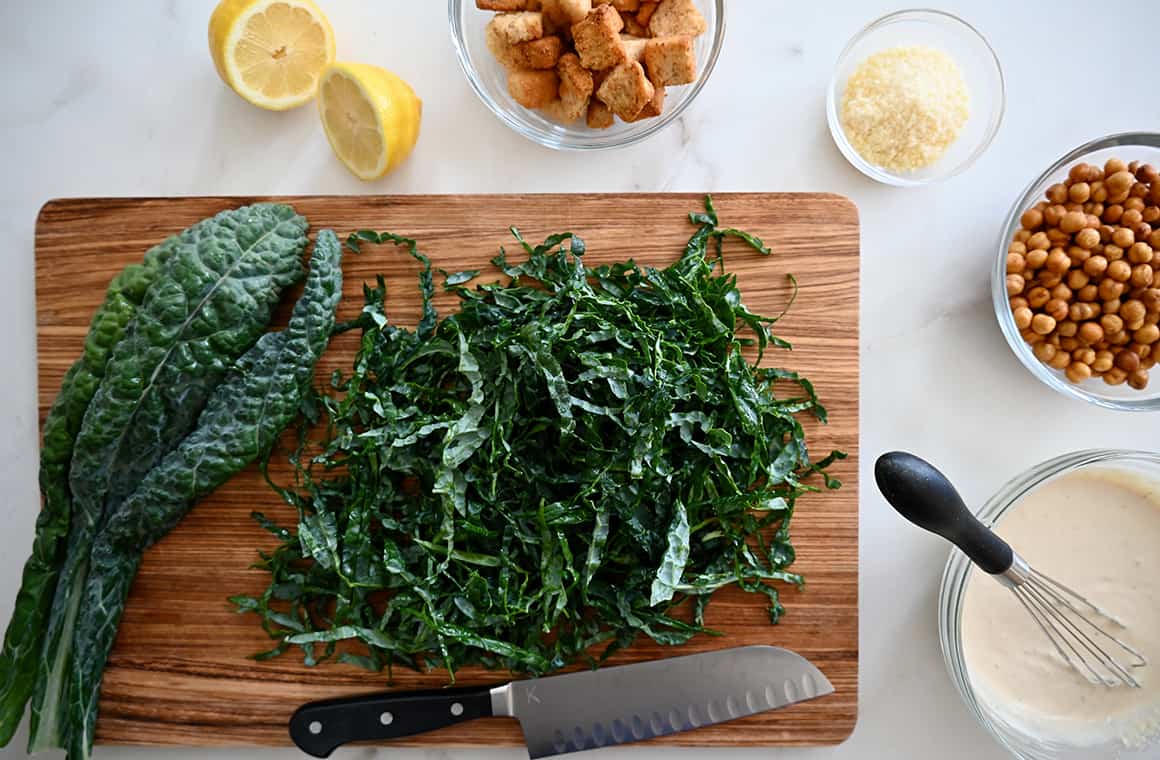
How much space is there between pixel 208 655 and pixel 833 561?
1282 mm

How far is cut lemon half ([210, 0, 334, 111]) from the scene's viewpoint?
171 cm

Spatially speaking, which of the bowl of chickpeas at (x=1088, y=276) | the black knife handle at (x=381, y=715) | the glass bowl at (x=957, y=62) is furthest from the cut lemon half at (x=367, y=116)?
the bowl of chickpeas at (x=1088, y=276)

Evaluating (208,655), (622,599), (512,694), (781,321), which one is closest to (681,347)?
(781,321)

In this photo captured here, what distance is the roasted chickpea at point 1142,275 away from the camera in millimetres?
1684

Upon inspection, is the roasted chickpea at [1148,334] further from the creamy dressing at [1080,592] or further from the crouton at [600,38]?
the crouton at [600,38]

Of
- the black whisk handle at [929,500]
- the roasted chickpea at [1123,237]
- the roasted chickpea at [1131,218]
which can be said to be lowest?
the black whisk handle at [929,500]

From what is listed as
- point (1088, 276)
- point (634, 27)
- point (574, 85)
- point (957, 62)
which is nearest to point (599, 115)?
point (574, 85)

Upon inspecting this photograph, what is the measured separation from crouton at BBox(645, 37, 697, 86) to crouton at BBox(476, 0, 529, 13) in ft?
0.85

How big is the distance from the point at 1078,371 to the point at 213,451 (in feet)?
5.56

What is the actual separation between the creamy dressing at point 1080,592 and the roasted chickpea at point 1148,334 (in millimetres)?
271

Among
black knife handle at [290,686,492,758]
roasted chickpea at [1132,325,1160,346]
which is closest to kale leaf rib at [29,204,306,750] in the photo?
black knife handle at [290,686,492,758]

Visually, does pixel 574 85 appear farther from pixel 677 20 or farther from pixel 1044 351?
pixel 1044 351

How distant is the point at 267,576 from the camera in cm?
177

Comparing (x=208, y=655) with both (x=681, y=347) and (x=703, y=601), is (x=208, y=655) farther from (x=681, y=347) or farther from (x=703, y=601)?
(x=681, y=347)
